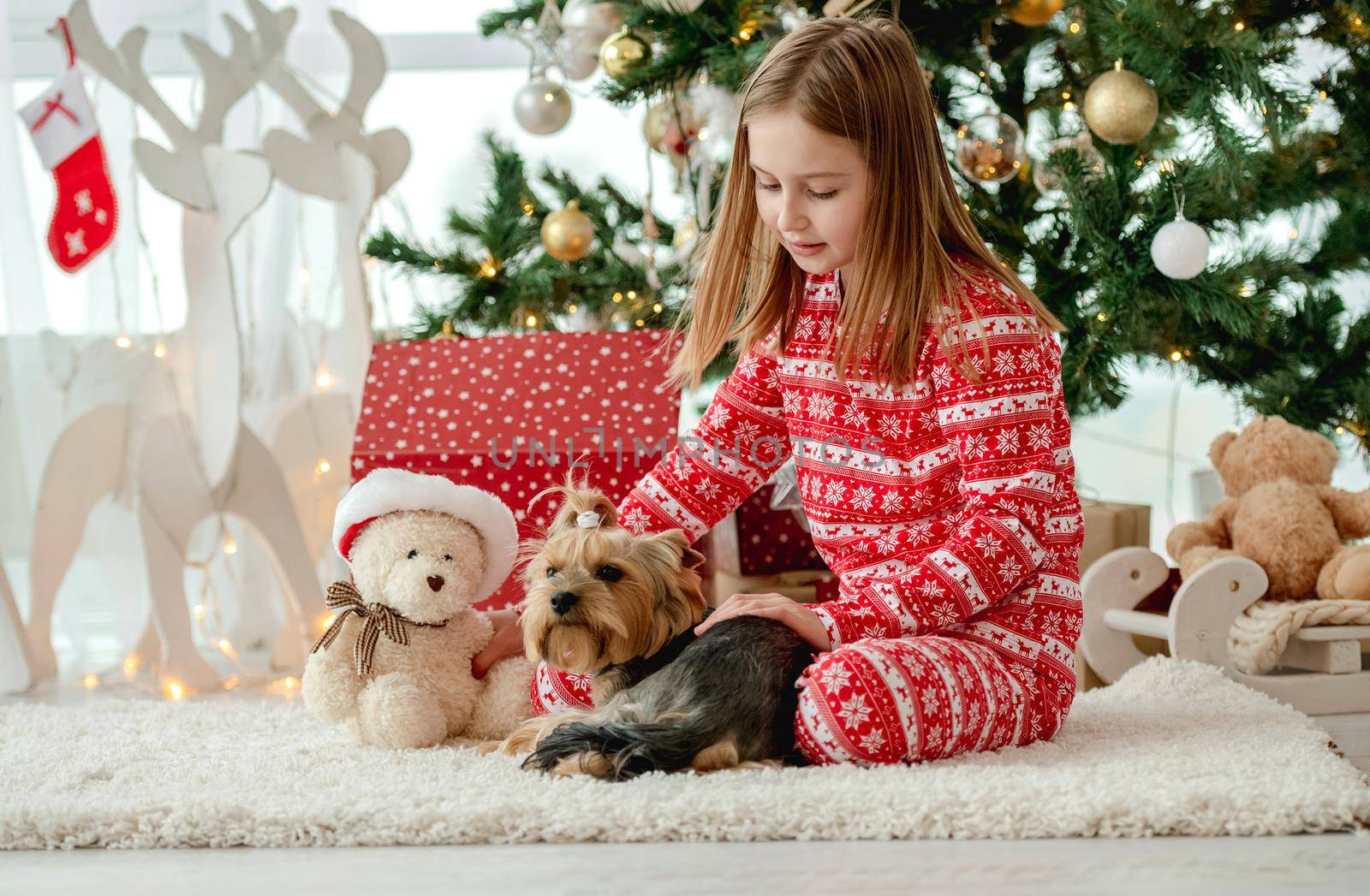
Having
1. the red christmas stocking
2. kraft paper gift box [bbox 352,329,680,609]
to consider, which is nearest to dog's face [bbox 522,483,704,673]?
kraft paper gift box [bbox 352,329,680,609]

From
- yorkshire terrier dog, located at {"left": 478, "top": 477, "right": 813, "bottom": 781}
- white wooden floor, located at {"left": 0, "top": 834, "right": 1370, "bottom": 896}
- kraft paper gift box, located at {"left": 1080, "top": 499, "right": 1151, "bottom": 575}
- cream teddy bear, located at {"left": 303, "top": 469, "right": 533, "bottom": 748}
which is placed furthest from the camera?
kraft paper gift box, located at {"left": 1080, "top": 499, "right": 1151, "bottom": 575}

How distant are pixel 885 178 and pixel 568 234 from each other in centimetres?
85

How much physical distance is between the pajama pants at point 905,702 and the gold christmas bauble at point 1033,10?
2.87 feet

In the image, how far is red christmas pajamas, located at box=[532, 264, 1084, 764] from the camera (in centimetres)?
120

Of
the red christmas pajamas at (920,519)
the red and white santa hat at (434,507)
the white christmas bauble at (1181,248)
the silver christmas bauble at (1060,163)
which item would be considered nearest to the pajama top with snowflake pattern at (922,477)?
the red christmas pajamas at (920,519)

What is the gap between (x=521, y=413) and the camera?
1.79 metres

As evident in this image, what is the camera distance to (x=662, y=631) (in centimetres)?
125

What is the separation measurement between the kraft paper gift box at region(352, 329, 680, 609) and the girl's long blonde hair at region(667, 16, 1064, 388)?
45 centimetres

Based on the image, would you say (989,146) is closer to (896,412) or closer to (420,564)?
(896,412)

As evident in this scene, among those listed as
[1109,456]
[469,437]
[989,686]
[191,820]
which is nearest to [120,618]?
[469,437]

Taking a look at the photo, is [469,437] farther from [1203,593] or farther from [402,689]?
[1203,593]

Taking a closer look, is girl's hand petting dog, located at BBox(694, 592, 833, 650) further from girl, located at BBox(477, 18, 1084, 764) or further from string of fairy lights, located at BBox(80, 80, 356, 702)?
string of fairy lights, located at BBox(80, 80, 356, 702)

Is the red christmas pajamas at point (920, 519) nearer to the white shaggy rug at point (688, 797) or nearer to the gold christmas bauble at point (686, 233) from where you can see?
the white shaggy rug at point (688, 797)

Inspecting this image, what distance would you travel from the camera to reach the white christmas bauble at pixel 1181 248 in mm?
1604
